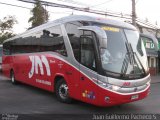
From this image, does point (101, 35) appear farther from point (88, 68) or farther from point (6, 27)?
point (6, 27)

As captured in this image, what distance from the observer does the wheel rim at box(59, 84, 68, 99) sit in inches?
423

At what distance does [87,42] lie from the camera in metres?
9.43

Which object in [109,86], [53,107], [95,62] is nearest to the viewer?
[109,86]

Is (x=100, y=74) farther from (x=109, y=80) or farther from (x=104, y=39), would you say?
(x=104, y=39)

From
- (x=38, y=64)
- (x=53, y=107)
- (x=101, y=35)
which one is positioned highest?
(x=101, y=35)

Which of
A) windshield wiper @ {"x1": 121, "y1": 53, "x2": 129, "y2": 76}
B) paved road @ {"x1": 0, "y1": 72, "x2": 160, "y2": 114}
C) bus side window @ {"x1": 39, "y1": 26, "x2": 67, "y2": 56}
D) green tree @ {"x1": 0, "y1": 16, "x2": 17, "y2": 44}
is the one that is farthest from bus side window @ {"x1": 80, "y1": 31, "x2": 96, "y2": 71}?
green tree @ {"x1": 0, "y1": 16, "x2": 17, "y2": 44}

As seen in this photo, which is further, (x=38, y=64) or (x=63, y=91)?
(x=38, y=64)

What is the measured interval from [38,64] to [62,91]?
266cm

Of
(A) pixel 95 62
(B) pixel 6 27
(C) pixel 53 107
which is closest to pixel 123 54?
(A) pixel 95 62

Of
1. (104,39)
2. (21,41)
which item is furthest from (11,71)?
(104,39)

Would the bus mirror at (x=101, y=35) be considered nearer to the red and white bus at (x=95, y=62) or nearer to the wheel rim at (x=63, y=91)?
the red and white bus at (x=95, y=62)

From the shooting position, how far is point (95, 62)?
354 inches

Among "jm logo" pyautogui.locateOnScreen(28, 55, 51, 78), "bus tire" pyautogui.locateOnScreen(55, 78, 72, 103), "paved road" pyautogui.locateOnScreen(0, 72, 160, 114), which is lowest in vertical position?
"paved road" pyautogui.locateOnScreen(0, 72, 160, 114)

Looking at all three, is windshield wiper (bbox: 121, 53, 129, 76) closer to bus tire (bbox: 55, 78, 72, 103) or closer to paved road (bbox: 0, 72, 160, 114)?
paved road (bbox: 0, 72, 160, 114)
